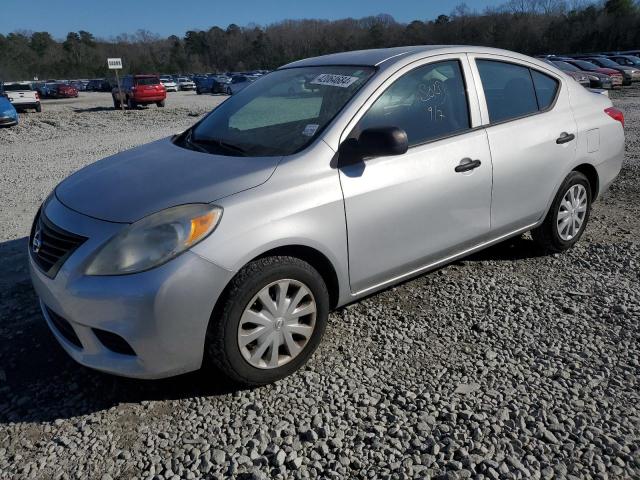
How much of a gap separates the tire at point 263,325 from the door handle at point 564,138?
2341 mm

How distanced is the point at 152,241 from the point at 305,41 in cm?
12119

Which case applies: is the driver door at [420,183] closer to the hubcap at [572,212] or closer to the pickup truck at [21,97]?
the hubcap at [572,212]

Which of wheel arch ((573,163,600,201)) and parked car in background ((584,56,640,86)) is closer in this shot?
wheel arch ((573,163,600,201))

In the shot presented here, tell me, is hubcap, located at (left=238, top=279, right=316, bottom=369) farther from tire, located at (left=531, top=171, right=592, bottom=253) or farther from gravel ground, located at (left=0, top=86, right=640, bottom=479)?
tire, located at (left=531, top=171, right=592, bottom=253)

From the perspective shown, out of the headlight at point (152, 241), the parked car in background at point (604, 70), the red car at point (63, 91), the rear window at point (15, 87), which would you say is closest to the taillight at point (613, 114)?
the headlight at point (152, 241)

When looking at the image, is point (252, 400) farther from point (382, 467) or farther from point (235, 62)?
point (235, 62)

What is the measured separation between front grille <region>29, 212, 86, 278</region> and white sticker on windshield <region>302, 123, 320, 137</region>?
1311 mm

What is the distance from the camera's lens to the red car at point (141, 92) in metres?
24.7

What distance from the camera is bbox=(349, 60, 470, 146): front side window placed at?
10.1ft

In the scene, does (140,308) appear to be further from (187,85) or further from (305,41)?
(305,41)

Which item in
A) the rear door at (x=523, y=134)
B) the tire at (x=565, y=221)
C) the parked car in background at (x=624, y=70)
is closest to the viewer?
the rear door at (x=523, y=134)

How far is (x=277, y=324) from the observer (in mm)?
2656

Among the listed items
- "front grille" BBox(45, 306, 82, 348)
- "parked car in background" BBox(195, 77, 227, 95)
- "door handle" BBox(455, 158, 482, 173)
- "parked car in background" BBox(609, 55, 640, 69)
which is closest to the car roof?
"door handle" BBox(455, 158, 482, 173)

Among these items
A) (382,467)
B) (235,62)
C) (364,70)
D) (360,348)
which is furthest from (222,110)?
(235,62)
